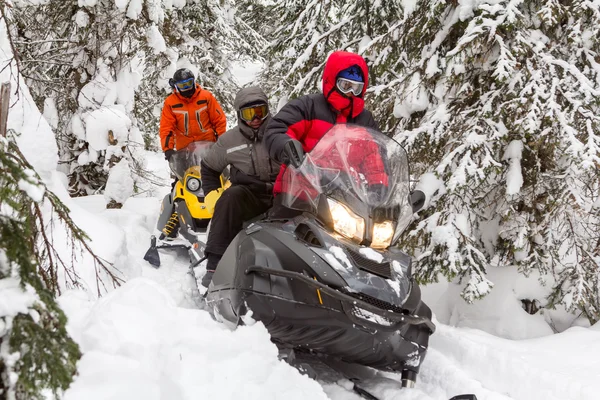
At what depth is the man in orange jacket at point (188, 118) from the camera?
27.3 ft

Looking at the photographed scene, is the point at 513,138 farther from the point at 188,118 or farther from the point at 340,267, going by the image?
the point at 188,118

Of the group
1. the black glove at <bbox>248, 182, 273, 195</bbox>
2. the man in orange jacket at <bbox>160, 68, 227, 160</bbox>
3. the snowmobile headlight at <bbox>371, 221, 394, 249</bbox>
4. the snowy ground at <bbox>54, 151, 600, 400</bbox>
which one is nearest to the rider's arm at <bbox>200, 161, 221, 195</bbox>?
the black glove at <bbox>248, 182, 273, 195</bbox>

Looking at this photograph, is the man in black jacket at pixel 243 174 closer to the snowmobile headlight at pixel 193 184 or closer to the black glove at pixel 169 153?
the snowmobile headlight at pixel 193 184

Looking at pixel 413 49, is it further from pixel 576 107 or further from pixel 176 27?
pixel 176 27

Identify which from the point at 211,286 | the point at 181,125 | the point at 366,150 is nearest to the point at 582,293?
the point at 366,150

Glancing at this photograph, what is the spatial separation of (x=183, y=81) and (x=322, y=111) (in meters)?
3.93

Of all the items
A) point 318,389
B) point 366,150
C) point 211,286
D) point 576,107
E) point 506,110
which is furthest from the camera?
point 506,110

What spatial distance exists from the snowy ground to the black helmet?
514 centimetres

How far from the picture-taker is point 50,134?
4.21 metres

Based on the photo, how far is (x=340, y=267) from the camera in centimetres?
335

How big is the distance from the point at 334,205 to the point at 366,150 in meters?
0.59

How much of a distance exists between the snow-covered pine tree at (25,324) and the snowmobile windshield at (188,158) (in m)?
5.57

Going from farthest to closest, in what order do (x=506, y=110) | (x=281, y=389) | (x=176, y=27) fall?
(x=176, y=27), (x=506, y=110), (x=281, y=389)

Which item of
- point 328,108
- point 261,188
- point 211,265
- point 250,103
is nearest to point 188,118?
point 250,103
